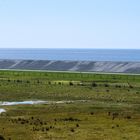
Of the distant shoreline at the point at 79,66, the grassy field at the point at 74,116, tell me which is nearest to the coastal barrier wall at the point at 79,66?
the distant shoreline at the point at 79,66

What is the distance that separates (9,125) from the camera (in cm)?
4231

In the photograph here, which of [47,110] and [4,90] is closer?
[47,110]

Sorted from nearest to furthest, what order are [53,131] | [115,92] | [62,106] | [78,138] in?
[78,138], [53,131], [62,106], [115,92]

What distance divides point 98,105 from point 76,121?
1315cm

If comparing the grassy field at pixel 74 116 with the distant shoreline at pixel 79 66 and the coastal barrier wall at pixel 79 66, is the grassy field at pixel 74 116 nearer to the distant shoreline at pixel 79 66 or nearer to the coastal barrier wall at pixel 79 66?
the distant shoreline at pixel 79 66

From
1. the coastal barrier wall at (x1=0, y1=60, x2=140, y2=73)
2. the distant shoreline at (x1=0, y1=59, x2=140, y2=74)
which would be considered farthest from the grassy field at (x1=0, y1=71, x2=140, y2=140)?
the coastal barrier wall at (x1=0, y1=60, x2=140, y2=73)

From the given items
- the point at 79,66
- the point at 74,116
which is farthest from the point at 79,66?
the point at 74,116

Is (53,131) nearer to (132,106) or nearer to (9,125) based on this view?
(9,125)

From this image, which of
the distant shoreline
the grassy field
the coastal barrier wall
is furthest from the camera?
the coastal barrier wall

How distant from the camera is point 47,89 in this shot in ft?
256

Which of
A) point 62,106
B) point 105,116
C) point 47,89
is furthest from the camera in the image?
point 47,89

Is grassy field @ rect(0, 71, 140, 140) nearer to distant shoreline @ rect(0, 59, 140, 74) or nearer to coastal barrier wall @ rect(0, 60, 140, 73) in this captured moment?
distant shoreline @ rect(0, 59, 140, 74)

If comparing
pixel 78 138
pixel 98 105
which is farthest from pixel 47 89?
pixel 78 138

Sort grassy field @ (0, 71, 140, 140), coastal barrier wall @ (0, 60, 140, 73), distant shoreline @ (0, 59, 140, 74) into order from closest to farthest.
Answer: grassy field @ (0, 71, 140, 140), distant shoreline @ (0, 59, 140, 74), coastal barrier wall @ (0, 60, 140, 73)
